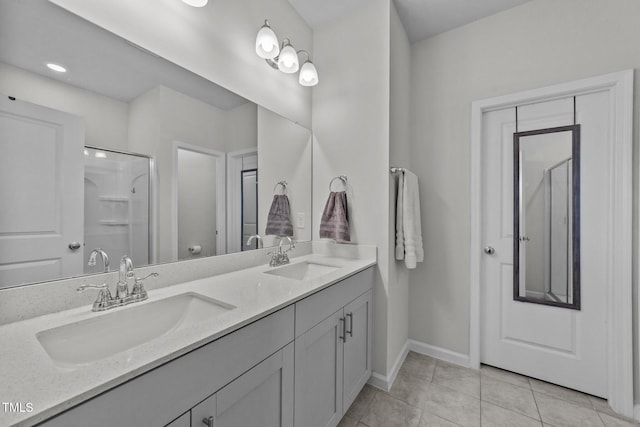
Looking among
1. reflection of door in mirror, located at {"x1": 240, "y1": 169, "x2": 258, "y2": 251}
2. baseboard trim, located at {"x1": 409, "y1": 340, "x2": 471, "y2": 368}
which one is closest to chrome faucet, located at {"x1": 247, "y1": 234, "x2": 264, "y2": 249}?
reflection of door in mirror, located at {"x1": 240, "y1": 169, "x2": 258, "y2": 251}

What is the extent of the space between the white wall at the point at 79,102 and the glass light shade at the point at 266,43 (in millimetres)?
814

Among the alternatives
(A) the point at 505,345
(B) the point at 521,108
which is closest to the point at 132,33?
(B) the point at 521,108

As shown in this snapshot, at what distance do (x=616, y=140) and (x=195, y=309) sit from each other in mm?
2458

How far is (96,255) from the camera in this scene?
95 centimetres

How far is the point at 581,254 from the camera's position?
1713 mm

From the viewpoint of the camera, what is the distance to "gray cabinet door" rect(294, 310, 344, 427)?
1.08 metres

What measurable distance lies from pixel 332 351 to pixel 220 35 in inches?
68.4

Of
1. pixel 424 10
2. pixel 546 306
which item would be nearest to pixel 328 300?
pixel 546 306

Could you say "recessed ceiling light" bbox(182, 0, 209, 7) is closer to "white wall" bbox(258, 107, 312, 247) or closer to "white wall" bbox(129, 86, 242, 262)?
"white wall" bbox(129, 86, 242, 262)

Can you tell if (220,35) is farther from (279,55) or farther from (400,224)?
(400,224)

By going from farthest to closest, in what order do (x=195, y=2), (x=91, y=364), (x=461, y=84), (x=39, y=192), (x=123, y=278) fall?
(x=461, y=84) < (x=195, y=2) < (x=123, y=278) < (x=39, y=192) < (x=91, y=364)

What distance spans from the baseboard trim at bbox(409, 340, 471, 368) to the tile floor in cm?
10

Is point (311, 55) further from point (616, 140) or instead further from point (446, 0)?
point (616, 140)

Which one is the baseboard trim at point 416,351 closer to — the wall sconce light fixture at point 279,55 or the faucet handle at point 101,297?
the faucet handle at point 101,297
